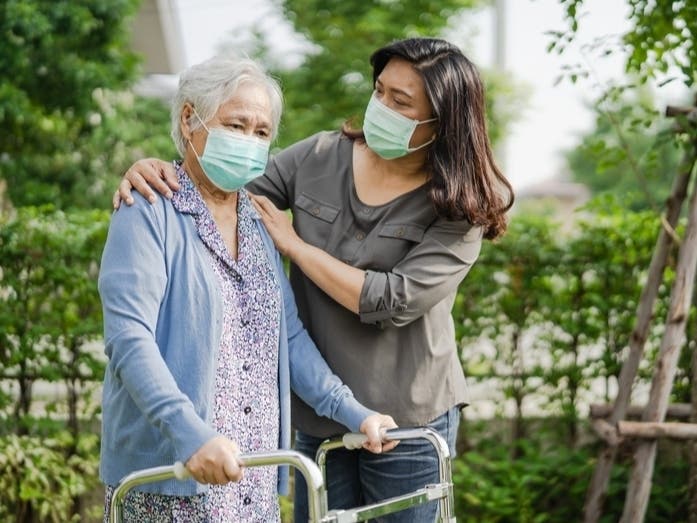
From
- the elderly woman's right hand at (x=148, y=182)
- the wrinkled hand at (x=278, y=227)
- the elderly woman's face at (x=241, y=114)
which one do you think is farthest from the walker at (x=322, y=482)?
the elderly woman's face at (x=241, y=114)

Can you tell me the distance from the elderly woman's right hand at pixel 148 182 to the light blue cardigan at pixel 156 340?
25 millimetres

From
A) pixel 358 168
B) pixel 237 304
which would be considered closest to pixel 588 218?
pixel 358 168

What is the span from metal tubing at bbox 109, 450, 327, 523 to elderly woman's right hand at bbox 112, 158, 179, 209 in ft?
2.00

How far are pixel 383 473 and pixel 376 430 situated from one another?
0.42 metres

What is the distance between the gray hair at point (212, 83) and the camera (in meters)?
2.57

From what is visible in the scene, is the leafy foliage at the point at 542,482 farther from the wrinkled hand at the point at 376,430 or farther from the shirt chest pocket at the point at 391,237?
the wrinkled hand at the point at 376,430

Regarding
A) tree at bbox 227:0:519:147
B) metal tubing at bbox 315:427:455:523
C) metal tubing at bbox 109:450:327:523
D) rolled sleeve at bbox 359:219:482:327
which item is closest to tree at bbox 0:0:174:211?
tree at bbox 227:0:519:147

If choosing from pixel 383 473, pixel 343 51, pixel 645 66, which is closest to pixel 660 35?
pixel 645 66

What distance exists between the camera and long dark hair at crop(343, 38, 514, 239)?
2.92 m

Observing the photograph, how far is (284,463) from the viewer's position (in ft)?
7.20

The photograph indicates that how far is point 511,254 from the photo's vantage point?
5.08m

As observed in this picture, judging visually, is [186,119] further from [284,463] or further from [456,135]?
[284,463]

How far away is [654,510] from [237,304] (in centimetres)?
288

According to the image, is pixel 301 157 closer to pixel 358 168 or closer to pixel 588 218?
pixel 358 168
